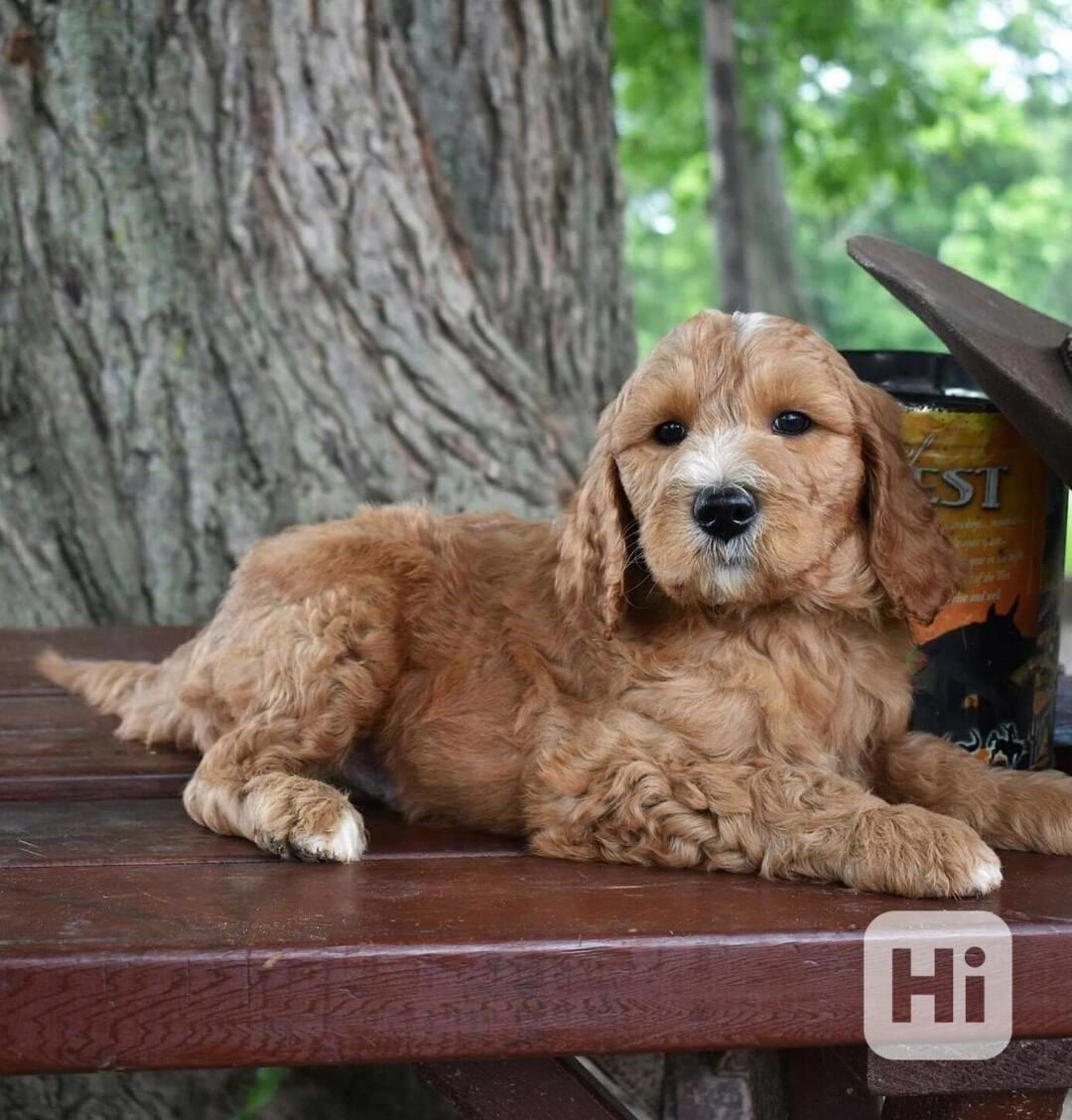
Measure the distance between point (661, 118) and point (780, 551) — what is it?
48.7 ft

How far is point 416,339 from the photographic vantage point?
544 centimetres

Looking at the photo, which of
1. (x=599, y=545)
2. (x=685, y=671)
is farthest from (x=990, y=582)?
(x=599, y=545)

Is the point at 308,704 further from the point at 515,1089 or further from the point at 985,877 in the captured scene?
the point at 985,877

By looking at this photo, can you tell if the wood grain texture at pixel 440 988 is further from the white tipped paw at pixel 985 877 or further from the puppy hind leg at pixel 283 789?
the puppy hind leg at pixel 283 789

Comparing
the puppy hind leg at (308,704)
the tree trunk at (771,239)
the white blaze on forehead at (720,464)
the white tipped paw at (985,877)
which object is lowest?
the white tipped paw at (985,877)

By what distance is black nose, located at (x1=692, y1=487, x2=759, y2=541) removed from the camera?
2.72 metres

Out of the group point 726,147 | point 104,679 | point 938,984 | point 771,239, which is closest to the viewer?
point 938,984

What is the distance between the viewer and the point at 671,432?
2.96m

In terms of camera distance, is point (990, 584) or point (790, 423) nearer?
point (790, 423)

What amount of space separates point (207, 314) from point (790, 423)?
3070 mm

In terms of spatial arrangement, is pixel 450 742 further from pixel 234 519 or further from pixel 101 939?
pixel 234 519

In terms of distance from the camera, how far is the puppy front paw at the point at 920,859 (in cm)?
255

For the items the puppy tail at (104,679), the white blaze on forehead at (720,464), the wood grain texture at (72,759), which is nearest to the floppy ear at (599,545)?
the white blaze on forehead at (720,464)

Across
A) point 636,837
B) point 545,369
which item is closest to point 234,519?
point 545,369
